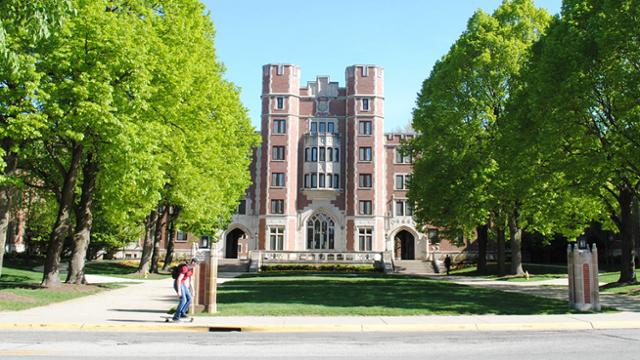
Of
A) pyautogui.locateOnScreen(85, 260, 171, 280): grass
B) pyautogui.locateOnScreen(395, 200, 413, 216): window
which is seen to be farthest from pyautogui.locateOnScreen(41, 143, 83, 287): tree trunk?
pyautogui.locateOnScreen(395, 200, 413, 216): window

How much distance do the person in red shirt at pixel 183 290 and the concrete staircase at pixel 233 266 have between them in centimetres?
3711

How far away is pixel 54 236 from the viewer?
22.4 m

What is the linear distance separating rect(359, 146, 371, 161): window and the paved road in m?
48.6

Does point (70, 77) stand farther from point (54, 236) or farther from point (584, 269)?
point (584, 269)

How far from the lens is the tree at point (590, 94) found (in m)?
20.8

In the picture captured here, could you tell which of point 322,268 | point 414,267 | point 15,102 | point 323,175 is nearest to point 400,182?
point 323,175

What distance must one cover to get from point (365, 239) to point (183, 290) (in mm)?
47024

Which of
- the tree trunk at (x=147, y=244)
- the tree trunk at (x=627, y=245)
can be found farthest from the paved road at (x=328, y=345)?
the tree trunk at (x=147, y=244)

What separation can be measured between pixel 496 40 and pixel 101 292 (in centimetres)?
2457

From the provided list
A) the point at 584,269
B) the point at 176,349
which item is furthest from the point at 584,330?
the point at 176,349

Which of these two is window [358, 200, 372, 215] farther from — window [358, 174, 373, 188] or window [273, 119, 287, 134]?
window [273, 119, 287, 134]

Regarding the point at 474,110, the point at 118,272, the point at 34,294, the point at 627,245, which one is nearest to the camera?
the point at 34,294

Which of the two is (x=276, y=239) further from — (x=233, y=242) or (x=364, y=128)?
(x=364, y=128)

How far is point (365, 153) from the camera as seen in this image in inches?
2420
